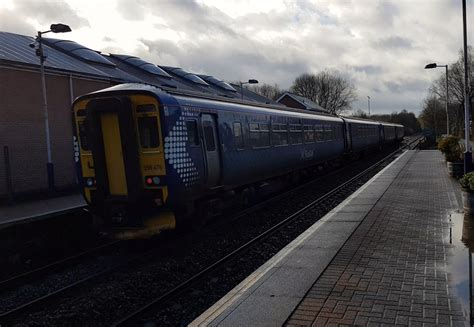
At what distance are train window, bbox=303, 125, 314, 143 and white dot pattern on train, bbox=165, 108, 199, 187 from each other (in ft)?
32.8

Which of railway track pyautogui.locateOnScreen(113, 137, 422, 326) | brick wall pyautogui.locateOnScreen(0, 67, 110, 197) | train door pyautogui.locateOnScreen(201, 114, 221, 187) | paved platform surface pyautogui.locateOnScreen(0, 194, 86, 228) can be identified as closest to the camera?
railway track pyautogui.locateOnScreen(113, 137, 422, 326)

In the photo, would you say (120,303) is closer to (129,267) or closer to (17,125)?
(129,267)

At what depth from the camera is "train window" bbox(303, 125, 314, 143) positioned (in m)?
18.9

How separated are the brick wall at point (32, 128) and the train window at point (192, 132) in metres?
9.31

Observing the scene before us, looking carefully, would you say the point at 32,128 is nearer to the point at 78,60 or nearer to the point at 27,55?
the point at 27,55

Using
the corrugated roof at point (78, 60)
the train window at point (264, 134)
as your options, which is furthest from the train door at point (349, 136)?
the train window at point (264, 134)

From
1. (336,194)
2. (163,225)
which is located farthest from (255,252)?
(336,194)

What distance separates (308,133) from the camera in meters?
19.4

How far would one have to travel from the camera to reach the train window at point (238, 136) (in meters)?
12.0

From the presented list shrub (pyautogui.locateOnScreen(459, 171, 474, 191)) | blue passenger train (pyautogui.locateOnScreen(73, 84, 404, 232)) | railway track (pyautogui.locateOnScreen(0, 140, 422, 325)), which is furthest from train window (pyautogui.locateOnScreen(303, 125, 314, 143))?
railway track (pyautogui.locateOnScreen(0, 140, 422, 325))

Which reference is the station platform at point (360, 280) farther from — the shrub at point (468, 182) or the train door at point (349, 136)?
the train door at point (349, 136)

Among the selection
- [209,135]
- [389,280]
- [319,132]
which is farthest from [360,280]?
[319,132]

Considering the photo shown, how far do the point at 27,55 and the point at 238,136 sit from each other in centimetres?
1125

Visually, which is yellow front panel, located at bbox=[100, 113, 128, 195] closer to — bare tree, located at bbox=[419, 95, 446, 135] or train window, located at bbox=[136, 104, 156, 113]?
train window, located at bbox=[136, 104, 156, 113]
